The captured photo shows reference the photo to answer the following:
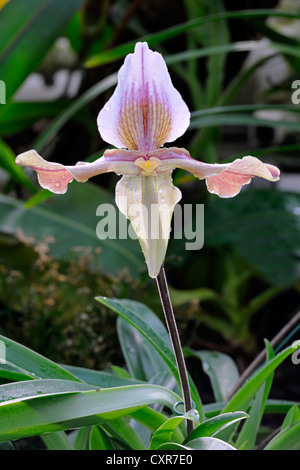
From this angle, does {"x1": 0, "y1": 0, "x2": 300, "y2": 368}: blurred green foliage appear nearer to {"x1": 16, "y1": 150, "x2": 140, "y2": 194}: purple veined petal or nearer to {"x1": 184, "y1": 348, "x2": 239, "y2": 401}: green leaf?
{"x1": 184, "y1": 348, "x2": 239, "y2": 401}: green leaf

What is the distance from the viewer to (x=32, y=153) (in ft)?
1.30

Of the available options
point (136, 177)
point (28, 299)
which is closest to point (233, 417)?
point (136, 177)

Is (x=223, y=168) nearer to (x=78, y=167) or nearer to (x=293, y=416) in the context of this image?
A: (x=78, y=167)

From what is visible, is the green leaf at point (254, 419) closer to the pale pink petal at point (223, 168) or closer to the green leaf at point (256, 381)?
the green leaf at point (256, 381)

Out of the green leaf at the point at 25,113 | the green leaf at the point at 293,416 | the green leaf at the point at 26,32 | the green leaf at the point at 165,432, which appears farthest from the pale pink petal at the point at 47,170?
the green leaf at the point at 25,113

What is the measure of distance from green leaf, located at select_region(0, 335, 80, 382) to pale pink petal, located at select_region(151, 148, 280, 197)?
9.9 inches

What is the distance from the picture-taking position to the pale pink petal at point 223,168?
39 cm

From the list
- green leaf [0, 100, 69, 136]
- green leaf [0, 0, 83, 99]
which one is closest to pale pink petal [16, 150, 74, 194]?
green leaf [0, 0, 83, 99]

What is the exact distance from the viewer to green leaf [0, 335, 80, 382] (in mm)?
514

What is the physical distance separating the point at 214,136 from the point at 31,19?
580 millimetres

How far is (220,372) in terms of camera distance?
0.74 m

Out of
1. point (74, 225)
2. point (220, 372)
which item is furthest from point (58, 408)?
point (74, 225)

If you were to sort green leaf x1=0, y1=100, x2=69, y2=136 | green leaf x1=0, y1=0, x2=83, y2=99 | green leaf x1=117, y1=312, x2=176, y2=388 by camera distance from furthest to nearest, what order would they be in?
green leaf x1=0, y1=100, x2=69, y2=136 → green leaf x1=0, y1=0, x2=83, y2=99 → green leaf x1=117, y1=312, x2=176, y2=388

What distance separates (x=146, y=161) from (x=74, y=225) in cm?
77
